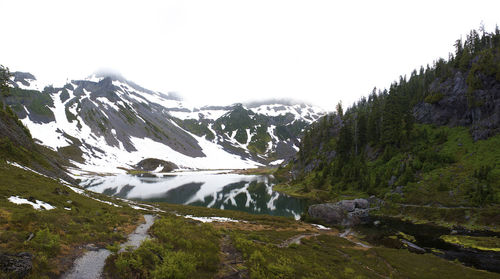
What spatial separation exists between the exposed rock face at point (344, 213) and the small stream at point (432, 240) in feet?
11.9

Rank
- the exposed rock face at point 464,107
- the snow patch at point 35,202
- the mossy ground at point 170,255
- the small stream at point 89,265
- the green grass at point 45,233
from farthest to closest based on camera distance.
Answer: the exposed rock face at point 464,107 < the snow patch at point 35,202 < the mossy ground at point 170,255 < the green grass at point 45,233 < the small stream at point 89,265

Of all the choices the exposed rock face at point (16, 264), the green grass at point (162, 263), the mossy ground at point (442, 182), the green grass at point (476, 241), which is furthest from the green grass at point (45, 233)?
the mossy ground at point (442, 182)

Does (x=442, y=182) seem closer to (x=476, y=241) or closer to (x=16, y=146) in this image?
(x=476, y=241)

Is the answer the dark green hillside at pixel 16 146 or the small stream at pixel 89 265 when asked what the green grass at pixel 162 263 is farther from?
the dark green hillside at pixel 16 146

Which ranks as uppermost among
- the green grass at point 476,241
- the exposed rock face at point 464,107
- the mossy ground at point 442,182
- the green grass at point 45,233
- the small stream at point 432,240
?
the exposed rock face at point 464,107

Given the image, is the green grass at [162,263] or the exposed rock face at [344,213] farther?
the exposed rock face at [344,213]

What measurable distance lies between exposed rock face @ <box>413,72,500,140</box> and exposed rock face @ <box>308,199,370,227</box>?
43.7m

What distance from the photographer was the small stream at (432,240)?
3038 cm

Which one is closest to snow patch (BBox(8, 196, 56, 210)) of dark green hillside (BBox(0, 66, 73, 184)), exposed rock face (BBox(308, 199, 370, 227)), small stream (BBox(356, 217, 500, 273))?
dark green hillside (BBox(0, 66, 73, 184))

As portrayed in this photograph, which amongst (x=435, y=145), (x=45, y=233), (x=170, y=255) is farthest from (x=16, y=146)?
(x=435, y=145)

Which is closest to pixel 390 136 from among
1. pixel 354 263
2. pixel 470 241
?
pixel 470 241

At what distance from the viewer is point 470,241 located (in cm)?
3797

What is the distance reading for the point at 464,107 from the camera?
86.4 meters

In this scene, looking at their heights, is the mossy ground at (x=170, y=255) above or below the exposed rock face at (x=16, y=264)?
below
